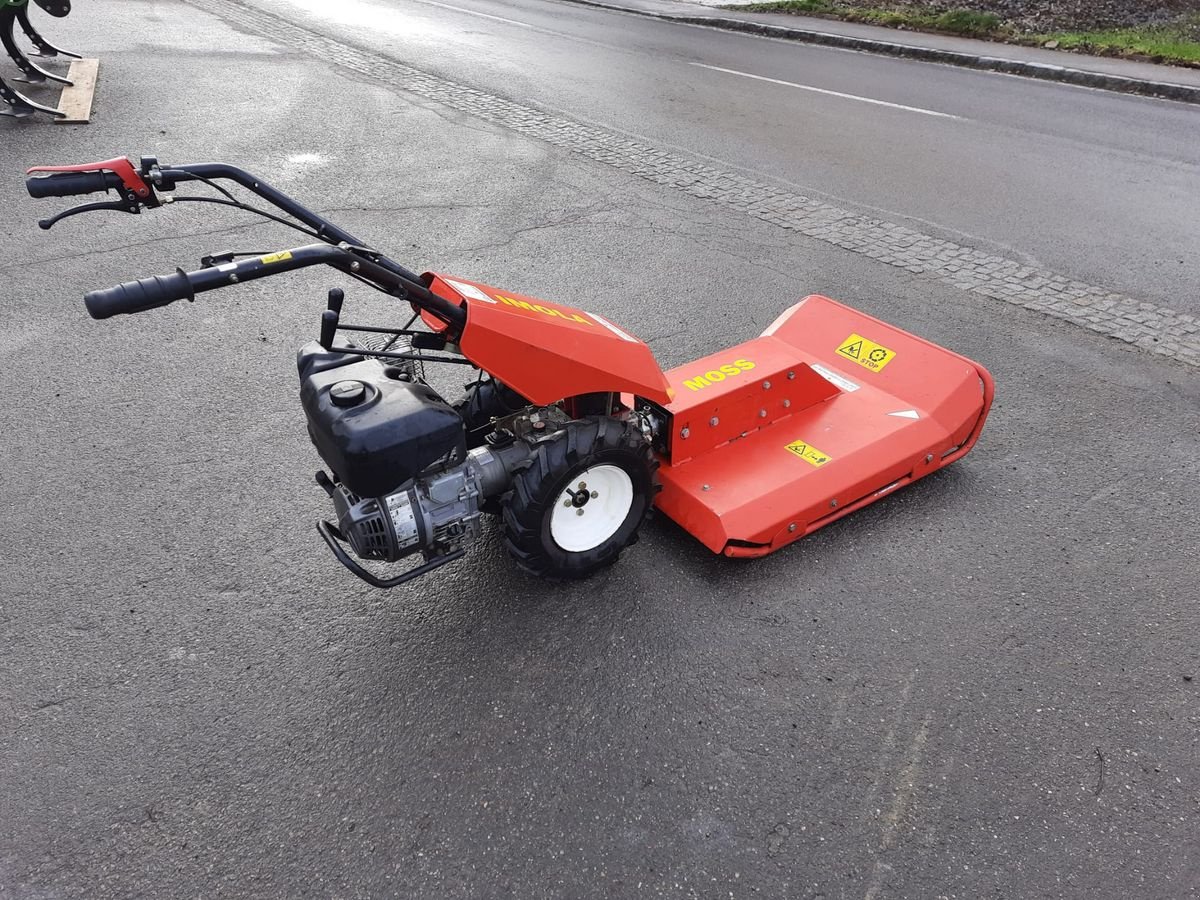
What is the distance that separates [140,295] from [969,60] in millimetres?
14068

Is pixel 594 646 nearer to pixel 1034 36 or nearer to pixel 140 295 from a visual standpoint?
pixel 140 295

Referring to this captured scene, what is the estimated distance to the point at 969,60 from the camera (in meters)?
13.0

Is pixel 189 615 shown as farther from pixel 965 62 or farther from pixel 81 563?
pixel 965 62

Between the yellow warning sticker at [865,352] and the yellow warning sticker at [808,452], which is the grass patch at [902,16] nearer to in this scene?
the yellow warning sticker at [865,352]

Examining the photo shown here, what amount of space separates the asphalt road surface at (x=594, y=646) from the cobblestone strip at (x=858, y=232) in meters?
0.22

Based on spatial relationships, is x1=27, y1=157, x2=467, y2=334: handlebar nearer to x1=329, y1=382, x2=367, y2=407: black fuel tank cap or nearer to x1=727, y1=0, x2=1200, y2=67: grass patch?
x1=329, y1=382, x2=367, y2=407: black fuel tank cap

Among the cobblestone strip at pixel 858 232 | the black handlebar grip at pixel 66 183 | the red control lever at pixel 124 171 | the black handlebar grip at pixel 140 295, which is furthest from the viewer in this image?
the cobblestone strip at pixel 858 232

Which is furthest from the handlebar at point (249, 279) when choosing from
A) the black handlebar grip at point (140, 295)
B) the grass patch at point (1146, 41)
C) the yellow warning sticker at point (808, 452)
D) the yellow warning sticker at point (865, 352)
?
the grass patch at point (1146, 41)

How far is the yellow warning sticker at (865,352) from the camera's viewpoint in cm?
439

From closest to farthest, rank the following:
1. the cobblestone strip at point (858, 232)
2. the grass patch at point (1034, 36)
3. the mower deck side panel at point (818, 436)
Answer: the mower deck side panel at point (818, 436)
the cobblestone strip at point (858, 232)
the grass patch at point (1034, 36)

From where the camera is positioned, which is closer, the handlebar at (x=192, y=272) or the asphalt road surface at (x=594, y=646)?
the handlebar at (x=192, y=272)

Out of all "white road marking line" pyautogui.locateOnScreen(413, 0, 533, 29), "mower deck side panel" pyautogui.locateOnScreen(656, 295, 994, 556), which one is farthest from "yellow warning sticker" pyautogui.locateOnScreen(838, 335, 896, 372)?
"white road marking line" pyautogui.locateOnScreen(413, 0, 533, 29)

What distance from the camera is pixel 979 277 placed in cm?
645

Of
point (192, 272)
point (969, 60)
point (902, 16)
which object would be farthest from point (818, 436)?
point (902, 16)
